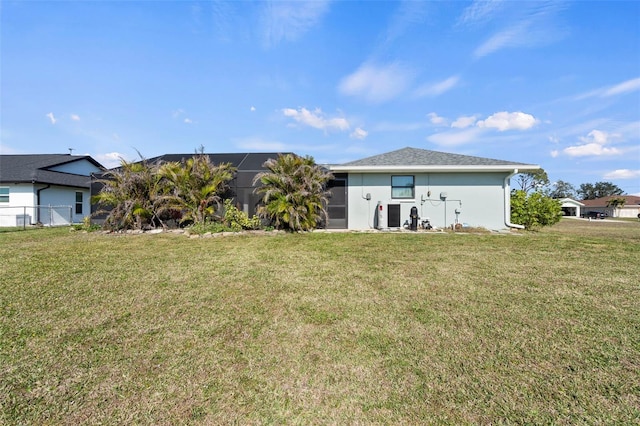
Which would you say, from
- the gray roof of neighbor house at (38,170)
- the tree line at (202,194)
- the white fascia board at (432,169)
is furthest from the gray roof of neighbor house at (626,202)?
the gray roof of neighbor house at (38,170)

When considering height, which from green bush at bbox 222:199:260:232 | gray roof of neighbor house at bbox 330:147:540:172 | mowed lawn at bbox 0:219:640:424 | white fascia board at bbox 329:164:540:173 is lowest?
mowed lawn at bbox 0:219:640:424

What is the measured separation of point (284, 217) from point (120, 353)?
6.89m

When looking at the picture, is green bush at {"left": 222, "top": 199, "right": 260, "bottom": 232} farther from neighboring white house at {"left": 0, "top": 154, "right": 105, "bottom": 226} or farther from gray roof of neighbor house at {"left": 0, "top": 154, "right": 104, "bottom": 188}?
neighboring white house at {"left": 0, "top": 154, "right": 105, "bottom": 226}

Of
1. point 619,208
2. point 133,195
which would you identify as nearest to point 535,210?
point 133,195

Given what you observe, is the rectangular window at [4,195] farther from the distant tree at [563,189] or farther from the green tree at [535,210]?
the distant tree at [563,189]

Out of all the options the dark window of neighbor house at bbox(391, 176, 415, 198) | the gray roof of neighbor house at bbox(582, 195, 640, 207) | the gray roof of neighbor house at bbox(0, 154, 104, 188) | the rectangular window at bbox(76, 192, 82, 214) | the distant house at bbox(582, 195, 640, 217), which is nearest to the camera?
the dark window of neighbor house at bbox(391, 176, 415, 198)

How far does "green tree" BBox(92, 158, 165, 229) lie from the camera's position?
31.4 feet

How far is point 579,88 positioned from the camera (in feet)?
33.2

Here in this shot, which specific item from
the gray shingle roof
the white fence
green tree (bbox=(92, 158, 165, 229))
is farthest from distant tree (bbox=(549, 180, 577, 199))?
the white fence

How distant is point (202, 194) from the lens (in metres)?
9.65

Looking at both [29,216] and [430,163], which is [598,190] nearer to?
[430,163]

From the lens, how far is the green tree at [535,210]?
34.8 ft

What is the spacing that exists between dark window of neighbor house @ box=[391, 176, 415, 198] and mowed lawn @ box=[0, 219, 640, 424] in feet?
19.8

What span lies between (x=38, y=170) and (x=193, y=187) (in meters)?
12.2
